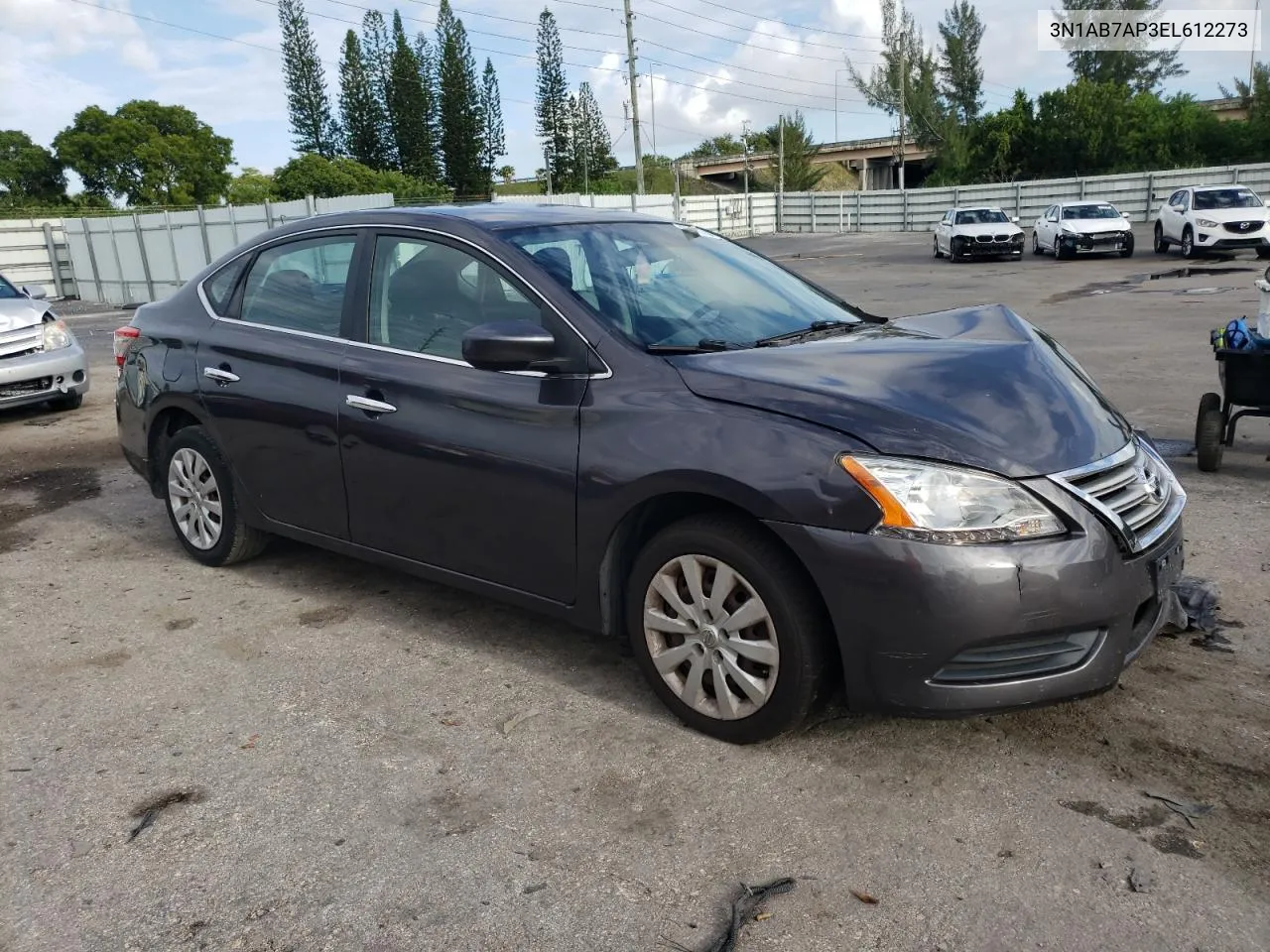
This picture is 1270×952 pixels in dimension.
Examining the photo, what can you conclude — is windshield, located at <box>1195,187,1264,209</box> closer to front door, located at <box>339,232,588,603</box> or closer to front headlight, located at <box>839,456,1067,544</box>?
front door, located at <box>339,232,588,603</box>

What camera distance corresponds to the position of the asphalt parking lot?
2.55 m

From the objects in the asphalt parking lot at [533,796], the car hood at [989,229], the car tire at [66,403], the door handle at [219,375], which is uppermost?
the door handle at [219,375]

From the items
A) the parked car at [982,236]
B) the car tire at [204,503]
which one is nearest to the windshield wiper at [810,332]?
the car tire at [204,503]

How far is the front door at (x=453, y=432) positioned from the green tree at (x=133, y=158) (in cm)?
8545

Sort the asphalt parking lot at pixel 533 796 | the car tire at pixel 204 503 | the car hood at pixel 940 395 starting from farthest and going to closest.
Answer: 1. the car tire at pixel 204 503
2. the car hood at pixel 940 395
3. the asphalt parking lot at pixel 533 796

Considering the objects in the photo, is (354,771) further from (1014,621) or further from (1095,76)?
(1095,76)

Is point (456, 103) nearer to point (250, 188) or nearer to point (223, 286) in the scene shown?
point (250, 188)

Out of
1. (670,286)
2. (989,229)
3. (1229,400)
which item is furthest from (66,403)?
(989,229)

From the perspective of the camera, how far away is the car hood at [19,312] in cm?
976

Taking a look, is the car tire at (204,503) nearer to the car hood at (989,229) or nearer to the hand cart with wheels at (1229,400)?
the hand cart with wheels at (1229,400)

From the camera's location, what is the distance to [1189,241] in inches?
974

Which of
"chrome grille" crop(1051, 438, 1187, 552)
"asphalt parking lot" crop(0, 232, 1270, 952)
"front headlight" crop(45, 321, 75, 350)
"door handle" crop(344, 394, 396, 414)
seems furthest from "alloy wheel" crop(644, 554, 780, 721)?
"front headlight" crop(45, 321, 75, 350)

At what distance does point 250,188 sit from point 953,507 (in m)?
85.7

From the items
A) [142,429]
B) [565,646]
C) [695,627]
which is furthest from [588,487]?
[142,429]
